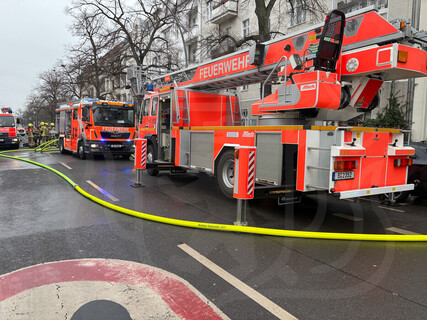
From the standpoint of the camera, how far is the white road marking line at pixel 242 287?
9.46 feet

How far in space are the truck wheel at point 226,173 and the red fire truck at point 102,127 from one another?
386 inches

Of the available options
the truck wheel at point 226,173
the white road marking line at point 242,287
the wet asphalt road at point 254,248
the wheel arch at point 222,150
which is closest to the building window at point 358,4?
the wet asphalt road at point 254,248

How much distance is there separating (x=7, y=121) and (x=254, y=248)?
23.6 m

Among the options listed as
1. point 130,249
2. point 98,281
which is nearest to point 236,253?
point 130,249

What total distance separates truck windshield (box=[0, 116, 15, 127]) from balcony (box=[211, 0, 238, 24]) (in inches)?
706

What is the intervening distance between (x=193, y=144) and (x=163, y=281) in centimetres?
499

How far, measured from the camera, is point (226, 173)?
7.01 meters

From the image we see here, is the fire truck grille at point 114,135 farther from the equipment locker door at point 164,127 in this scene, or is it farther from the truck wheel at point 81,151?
the equipment locker door at point 164,127

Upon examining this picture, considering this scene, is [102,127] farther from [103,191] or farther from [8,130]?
[8,130]

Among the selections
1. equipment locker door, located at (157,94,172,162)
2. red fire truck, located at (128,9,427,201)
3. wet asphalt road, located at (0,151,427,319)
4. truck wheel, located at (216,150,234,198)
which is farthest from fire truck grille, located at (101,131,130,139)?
truck wheel, located at (216,150,234,198)

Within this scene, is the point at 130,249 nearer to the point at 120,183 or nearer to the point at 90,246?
the point at 90,246

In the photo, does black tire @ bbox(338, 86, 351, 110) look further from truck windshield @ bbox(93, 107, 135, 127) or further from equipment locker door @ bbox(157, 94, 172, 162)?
truck windshield @ bbox(93, 107, 135, 127)

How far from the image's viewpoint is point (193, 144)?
320 inches

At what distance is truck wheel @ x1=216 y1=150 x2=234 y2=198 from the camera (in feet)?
22.5
